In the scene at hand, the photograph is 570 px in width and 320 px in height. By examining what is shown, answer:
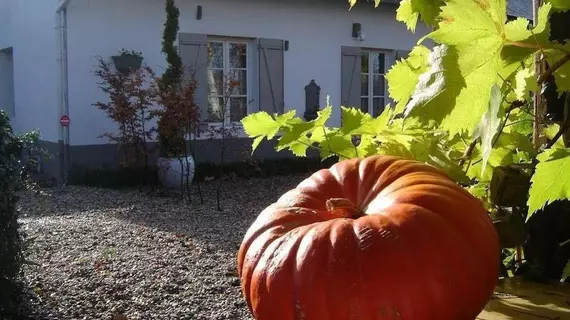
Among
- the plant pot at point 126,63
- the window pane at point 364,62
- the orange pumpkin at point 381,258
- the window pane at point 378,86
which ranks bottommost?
the orange pumpkin at point 381,258

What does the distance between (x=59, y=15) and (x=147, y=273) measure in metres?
6.36

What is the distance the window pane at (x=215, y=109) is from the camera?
38.0ft

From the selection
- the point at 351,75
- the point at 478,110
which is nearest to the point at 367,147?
the point at 478,110

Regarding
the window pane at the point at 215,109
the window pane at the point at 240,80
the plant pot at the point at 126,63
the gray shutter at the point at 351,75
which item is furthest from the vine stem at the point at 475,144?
the gray shutter at the point at 351,75

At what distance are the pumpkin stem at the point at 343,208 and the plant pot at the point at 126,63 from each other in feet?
31.4

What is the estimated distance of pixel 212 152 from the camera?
11.6 m

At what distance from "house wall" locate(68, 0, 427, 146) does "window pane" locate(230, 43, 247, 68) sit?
0.93 ft

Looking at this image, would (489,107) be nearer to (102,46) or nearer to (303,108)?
(102,46)

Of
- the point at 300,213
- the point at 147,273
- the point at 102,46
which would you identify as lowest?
the point at 147,273

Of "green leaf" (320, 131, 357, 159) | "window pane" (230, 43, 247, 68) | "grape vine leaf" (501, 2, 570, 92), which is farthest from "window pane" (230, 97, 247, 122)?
"grape vine leaf" (501, 2, 570, 92)

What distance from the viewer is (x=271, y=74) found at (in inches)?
476

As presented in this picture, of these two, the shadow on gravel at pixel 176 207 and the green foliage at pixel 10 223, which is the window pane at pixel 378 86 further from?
the green foliage at pixel 10 223

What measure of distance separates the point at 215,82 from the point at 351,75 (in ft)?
9.02


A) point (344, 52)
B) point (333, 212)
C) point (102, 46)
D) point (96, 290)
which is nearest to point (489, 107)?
point (333, 212)
